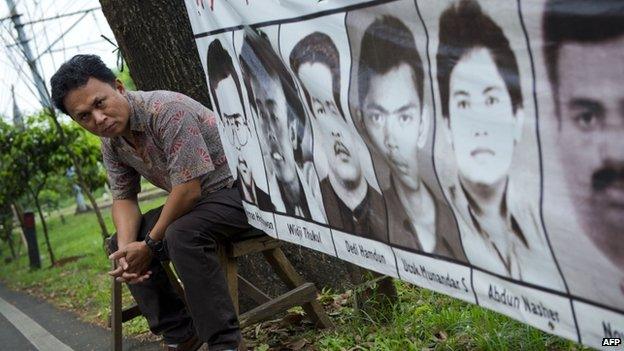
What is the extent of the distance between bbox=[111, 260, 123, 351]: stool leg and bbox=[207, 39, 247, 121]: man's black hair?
1.09 meters

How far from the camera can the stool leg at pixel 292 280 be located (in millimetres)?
3971

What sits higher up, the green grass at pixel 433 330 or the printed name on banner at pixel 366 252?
the printed name on banner at pixel 366 252

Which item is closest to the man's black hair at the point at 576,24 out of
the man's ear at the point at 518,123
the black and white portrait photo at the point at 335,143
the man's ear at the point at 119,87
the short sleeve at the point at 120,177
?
the man's ear at the point at 518,123

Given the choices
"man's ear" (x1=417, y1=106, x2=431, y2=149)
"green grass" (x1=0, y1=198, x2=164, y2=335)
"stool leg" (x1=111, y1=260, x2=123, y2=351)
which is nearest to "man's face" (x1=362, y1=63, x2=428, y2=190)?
"man's ear" (x1=417, y1=106, x2=431, y2=149)

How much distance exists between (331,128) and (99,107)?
130 centimetres

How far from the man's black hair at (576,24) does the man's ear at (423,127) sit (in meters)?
0.52

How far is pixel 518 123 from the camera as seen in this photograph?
2.07m

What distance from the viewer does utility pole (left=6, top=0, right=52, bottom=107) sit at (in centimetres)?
1023

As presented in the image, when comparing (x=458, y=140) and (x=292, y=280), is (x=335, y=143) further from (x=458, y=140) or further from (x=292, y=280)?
(x=292, y=280)

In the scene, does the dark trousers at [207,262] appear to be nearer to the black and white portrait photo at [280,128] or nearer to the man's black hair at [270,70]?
the black and white portrait photo at [280,128]

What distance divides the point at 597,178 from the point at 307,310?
2.34 metres

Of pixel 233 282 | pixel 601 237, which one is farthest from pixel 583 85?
pixel 233 282

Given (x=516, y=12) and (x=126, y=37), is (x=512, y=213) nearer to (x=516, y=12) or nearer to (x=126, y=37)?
(x=516, y=12)

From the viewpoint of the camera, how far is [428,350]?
3406 millimetres
